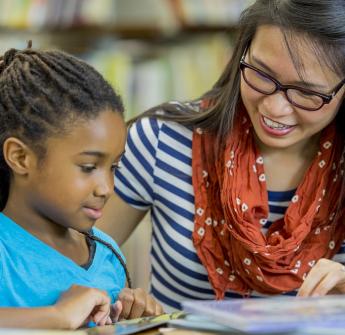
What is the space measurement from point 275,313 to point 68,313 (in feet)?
0.89

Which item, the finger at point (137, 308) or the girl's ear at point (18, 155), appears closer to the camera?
the girl's ear at point (18, 155)

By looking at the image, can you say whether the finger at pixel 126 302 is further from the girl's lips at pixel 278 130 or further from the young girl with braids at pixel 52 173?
the girl's lips at pixel 278 130

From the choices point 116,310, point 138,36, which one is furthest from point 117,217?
point 138,36

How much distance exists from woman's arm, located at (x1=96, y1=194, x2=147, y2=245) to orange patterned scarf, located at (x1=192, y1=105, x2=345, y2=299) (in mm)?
161

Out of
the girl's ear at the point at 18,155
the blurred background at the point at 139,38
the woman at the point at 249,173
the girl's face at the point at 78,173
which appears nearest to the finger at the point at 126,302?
the girl's face at the point at 78,173

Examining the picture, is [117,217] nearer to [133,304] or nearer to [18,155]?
[133,304]

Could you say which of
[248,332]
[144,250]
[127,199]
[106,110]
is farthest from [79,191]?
[144,250]

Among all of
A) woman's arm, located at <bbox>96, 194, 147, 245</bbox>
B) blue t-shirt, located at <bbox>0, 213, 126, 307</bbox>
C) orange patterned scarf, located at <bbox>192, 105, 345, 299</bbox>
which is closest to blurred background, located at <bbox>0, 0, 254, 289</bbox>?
woman's arm, located at <bbox>96, 194, 147, 245</bbox>

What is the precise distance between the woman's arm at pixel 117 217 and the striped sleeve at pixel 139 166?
0.01 meters

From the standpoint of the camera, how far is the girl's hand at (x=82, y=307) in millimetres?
1036

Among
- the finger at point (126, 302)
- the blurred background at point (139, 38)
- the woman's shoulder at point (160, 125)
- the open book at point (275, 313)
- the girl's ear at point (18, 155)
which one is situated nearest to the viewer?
the open book at point (275, 313)

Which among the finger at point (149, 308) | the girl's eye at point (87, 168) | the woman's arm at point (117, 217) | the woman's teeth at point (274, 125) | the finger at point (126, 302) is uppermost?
the girl's eye at point (87, 168)

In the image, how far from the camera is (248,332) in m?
0.90

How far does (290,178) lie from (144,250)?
1176 mm
